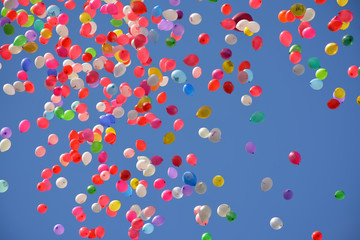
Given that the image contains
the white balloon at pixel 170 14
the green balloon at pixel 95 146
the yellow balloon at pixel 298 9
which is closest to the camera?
the yellow balloon at pixel 298 9

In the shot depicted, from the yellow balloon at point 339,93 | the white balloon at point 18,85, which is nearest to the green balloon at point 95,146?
the white balloon at point 18,85

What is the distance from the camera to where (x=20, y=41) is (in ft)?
11.7

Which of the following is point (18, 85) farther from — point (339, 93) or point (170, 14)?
point (339, 93)

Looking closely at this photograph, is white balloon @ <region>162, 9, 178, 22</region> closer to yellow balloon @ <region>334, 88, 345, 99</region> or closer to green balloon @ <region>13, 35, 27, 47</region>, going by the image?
green balloon @ <region>13, 35, 27, 47</region>

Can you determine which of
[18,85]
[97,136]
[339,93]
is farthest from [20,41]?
[339,93]

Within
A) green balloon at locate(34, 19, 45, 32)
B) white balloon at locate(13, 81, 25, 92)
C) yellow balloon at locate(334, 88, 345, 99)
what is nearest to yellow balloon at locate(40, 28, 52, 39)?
green balloon at locate(34, 19, 45, 32)

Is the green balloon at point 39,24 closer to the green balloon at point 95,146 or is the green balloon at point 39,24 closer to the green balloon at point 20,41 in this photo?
the green balloon at point 20,41

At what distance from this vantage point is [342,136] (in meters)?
4.39

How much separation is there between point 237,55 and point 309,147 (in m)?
1.02

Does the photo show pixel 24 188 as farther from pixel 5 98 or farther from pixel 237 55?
pixel 237 55

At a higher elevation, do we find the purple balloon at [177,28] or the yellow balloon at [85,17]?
the purple balloon at [177,28]

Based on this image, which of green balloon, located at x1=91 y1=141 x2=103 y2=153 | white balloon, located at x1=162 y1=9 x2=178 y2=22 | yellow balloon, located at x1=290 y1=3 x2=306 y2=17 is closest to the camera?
yellow balloon, located at x1=290 y1=3 x2=306 y2=17

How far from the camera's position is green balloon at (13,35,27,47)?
3.54 meters

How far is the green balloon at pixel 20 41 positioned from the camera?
3.54 meters
